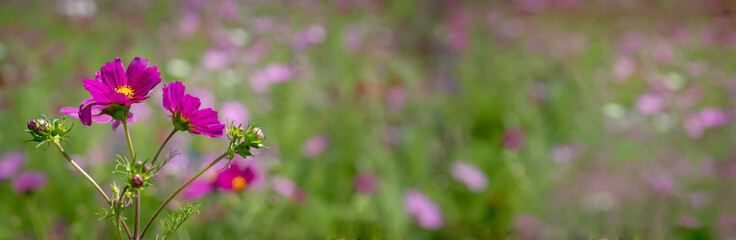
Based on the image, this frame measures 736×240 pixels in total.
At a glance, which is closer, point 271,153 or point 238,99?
point 271,153

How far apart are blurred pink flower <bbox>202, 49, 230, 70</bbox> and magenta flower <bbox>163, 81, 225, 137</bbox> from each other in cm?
153

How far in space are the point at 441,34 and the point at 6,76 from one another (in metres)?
1.68

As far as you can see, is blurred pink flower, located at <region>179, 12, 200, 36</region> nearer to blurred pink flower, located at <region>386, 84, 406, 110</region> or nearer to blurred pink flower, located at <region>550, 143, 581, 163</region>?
blurred pink flower, located at <region>386, 84, 406, 110</region>

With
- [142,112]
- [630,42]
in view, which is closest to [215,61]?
[142,112]

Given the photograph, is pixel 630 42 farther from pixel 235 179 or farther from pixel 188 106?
pixel 188 106

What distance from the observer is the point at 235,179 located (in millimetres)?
970

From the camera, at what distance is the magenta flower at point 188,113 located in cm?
41

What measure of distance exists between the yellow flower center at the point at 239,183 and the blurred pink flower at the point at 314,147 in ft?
1.82

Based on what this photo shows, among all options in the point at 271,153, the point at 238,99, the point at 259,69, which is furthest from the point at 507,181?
the point at 259,69

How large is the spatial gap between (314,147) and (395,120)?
0.40 metres

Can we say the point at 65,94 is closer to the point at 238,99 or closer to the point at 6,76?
the point at 6,76

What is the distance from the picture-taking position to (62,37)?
106 inches

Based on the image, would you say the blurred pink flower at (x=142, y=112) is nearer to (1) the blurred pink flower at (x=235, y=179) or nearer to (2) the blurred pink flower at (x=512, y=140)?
(1) the blurred pink flower at (x=235, y=179)

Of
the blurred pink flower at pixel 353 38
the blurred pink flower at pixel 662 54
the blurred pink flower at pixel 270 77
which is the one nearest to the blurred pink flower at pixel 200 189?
the blurred pink flower at pixel 270 77
